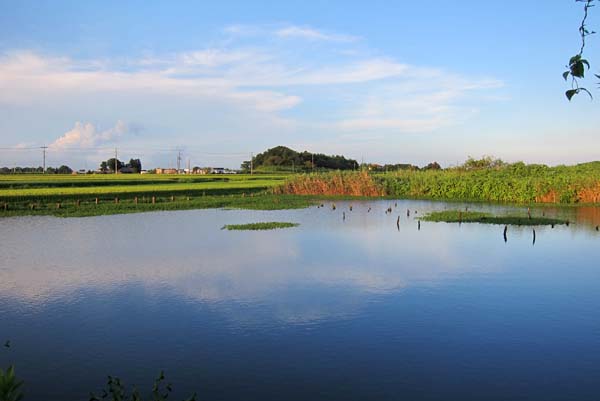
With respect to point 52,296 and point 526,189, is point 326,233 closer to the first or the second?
point 52,296

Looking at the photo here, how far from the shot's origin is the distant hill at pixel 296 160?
97.8 m

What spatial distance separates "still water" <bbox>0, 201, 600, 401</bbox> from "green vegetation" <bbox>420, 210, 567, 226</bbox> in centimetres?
380

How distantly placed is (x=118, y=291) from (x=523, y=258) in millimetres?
10435

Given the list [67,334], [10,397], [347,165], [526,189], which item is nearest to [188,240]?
[67,334]

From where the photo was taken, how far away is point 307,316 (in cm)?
916

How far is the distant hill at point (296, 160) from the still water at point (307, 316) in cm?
7972

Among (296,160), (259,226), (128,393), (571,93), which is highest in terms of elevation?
(296,160)

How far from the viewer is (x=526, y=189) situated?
32.0m

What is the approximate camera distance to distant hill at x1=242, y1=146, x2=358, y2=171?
97750mm

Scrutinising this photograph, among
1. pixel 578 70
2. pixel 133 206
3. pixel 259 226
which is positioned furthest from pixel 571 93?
pixel 133 206

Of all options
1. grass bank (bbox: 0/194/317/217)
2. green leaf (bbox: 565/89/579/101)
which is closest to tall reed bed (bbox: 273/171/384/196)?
grass bank (bbox: 0/194/317/217)

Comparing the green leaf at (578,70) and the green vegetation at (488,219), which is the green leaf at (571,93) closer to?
the green leaf at (578,70)

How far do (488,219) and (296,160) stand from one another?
76.7 metres

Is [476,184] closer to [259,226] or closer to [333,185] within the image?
[333,185]
